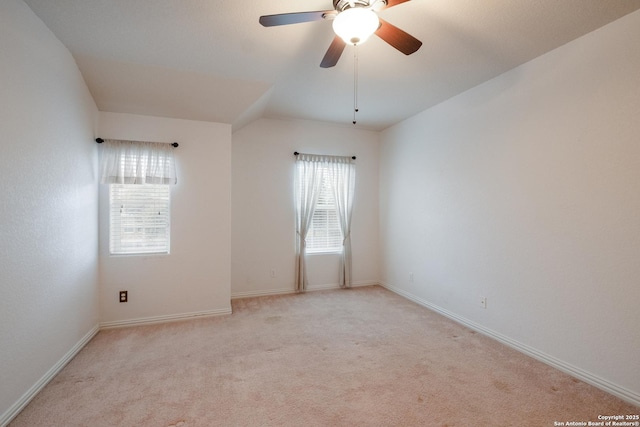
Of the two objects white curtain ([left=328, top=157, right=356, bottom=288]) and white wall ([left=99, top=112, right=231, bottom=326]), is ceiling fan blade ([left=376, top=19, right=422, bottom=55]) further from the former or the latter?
white curtain ([left=328, top=157, right=356, bottom=288])

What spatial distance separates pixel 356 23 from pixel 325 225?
334cm

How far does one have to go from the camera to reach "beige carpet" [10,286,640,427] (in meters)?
1.79

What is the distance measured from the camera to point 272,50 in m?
2.38

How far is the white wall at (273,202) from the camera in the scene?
4141 mm

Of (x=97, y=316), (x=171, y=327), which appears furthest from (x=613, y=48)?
(x=97, y=316)

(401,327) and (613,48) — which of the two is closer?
(613,48)

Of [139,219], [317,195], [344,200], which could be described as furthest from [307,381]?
[344,200]

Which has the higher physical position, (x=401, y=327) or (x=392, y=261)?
(x=392, y=261)

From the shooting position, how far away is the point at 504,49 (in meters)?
2.38

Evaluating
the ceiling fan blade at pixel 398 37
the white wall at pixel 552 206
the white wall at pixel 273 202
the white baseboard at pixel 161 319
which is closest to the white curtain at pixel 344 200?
the white wall at pixel 273 202

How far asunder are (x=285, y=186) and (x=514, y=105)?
2.95 m

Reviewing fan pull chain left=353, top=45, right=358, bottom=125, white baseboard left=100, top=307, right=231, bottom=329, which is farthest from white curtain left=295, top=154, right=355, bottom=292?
white baseboard left=100, top=307, right=231, bottom=329

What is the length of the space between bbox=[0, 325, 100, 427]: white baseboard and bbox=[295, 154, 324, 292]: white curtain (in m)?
2.55

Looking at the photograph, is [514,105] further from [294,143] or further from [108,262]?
[108,262]
